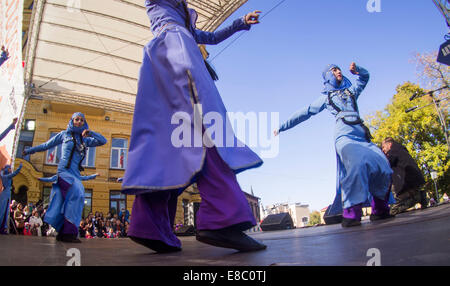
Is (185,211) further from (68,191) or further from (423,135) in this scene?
(68,191)

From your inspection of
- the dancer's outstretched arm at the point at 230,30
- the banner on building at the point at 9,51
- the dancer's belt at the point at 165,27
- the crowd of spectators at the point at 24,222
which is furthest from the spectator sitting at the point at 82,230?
the dancer's belt at the point at 165,27

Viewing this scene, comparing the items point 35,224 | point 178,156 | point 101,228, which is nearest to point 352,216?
point 178,156

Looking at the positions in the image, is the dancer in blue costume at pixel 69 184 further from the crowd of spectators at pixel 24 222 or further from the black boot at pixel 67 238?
the crowd of spectators at pixel 24 222

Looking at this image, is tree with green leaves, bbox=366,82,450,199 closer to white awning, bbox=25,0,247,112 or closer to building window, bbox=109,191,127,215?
white awning, bbox=25,0,247,112

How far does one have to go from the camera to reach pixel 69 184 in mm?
4016

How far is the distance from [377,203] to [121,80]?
1234cm

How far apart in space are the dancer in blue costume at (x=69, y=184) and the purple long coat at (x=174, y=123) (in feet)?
7.43

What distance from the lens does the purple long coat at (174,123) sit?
1.61 metres

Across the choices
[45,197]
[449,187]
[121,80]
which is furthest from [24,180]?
[449,187]

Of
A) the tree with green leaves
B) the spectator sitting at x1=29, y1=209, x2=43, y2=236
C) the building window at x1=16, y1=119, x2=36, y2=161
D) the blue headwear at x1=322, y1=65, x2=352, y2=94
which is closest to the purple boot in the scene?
the blue headwear at x1=322, y1=65, x2=352, y2=94

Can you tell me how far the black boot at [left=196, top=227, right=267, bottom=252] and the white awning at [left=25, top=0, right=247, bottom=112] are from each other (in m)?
12.3

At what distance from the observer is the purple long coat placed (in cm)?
161
